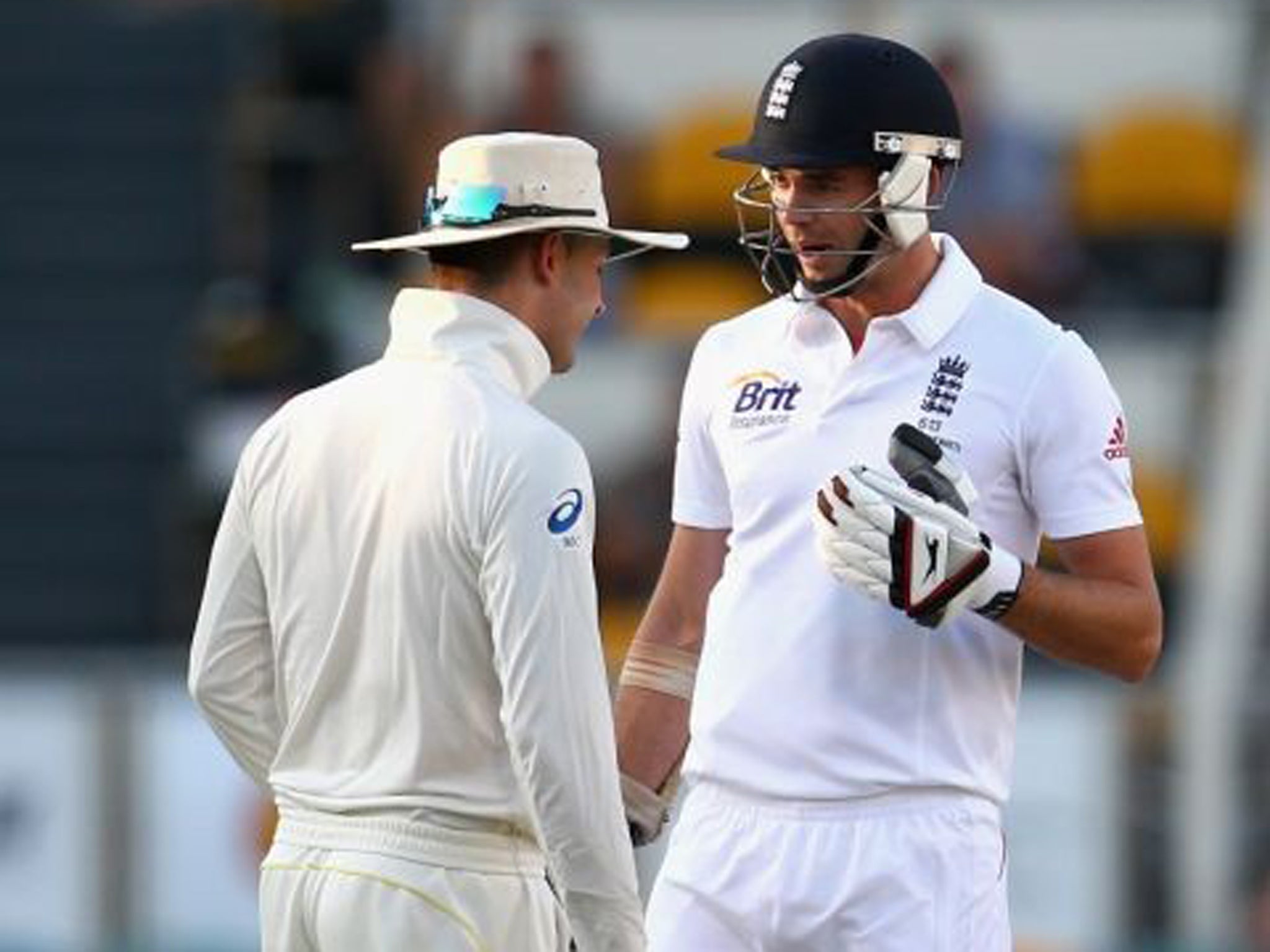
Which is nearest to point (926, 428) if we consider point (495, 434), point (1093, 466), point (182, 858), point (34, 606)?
point (1093, 466)

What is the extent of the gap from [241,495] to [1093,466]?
112 cm

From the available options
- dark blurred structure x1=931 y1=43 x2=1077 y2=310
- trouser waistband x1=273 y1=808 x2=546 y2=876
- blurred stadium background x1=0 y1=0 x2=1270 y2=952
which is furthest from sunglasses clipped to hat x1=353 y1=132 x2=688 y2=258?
dark blurred structure x1=931 y1=43 x2=1077 y2=310

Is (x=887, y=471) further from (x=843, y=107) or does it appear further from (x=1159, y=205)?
(x=1159, y=205)

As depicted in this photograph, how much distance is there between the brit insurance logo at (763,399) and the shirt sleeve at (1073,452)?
34 cm

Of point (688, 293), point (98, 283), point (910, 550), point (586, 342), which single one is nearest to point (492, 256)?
point (910, 550)

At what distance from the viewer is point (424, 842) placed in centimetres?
497

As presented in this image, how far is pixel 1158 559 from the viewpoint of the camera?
11500 mm

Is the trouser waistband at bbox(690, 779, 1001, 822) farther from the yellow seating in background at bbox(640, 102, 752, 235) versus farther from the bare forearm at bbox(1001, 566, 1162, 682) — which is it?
the yellow seating in background at bbox(640, 102, 752, 235)

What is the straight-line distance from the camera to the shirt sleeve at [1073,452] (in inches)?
201

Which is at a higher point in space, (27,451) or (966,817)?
(966,817)

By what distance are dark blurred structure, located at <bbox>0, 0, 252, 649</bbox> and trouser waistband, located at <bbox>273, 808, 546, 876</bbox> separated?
23.1 feet

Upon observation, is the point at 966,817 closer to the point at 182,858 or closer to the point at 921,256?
the point at 921,256

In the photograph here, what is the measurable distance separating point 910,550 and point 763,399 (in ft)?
1.57

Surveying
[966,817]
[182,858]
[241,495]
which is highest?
[241,495]
